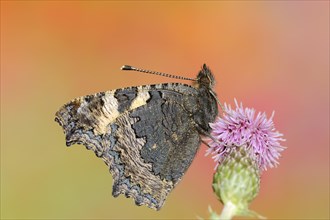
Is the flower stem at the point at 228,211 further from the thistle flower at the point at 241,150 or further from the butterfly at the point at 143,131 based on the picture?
the butterfly at the point at 143,131

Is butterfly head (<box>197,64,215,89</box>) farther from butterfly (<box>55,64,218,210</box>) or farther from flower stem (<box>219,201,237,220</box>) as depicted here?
flower stem (<box>219,201,237,220</box>)

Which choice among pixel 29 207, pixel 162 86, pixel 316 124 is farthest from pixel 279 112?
pixel 162 86

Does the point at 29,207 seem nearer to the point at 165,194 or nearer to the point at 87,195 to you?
the point at 87,195

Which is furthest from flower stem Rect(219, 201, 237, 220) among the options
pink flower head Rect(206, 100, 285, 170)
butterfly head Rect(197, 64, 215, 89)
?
butterfly head Rect(197, 64, 215, 89)

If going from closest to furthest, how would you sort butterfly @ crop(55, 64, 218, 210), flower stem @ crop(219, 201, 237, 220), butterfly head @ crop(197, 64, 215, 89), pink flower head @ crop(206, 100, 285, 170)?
flower stem @ crop(219, 201, 237, 220) → pink flower head @ crop(206, 100, 285, 170) → butterfly @ crop(55, 64, 218, 210) → butterfly head @ crop(197, 64, 215, 89)

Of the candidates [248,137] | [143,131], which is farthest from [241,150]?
[143,131]

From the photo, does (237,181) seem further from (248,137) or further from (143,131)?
(143,131)
